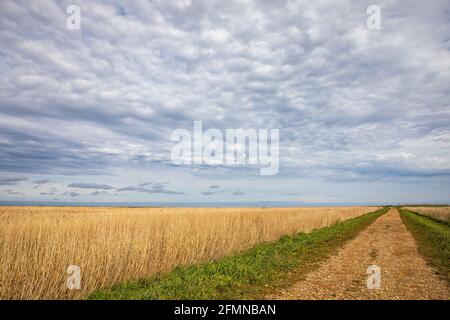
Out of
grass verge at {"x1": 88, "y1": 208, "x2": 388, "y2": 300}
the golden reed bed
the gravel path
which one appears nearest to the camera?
the gravel path

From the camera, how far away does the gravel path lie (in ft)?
24.1

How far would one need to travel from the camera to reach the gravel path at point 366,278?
735cm

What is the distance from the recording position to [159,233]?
12.5m

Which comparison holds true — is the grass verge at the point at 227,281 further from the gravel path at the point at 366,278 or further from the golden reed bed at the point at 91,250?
the golden reed bed at the point at 91,250

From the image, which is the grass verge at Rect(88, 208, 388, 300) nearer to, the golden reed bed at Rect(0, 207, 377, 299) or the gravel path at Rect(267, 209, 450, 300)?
the gravel path at Rect(267, 209, 450, 300)

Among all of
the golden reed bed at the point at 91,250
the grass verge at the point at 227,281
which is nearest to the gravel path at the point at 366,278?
the grass verge at the point at 227,281

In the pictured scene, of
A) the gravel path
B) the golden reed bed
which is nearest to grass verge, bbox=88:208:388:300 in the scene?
the gravel path

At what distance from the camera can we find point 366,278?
8.83 metres

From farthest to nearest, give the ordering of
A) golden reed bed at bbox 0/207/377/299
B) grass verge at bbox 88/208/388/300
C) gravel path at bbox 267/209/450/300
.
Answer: golden reed bed at bbox 0/207/377/299 < grass verge at bbox 88/208/388/300 < gravel path at bbox 267/209/450/300

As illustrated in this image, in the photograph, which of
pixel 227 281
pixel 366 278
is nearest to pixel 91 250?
pixel 227 281

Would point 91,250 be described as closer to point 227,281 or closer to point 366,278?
point 227,281
